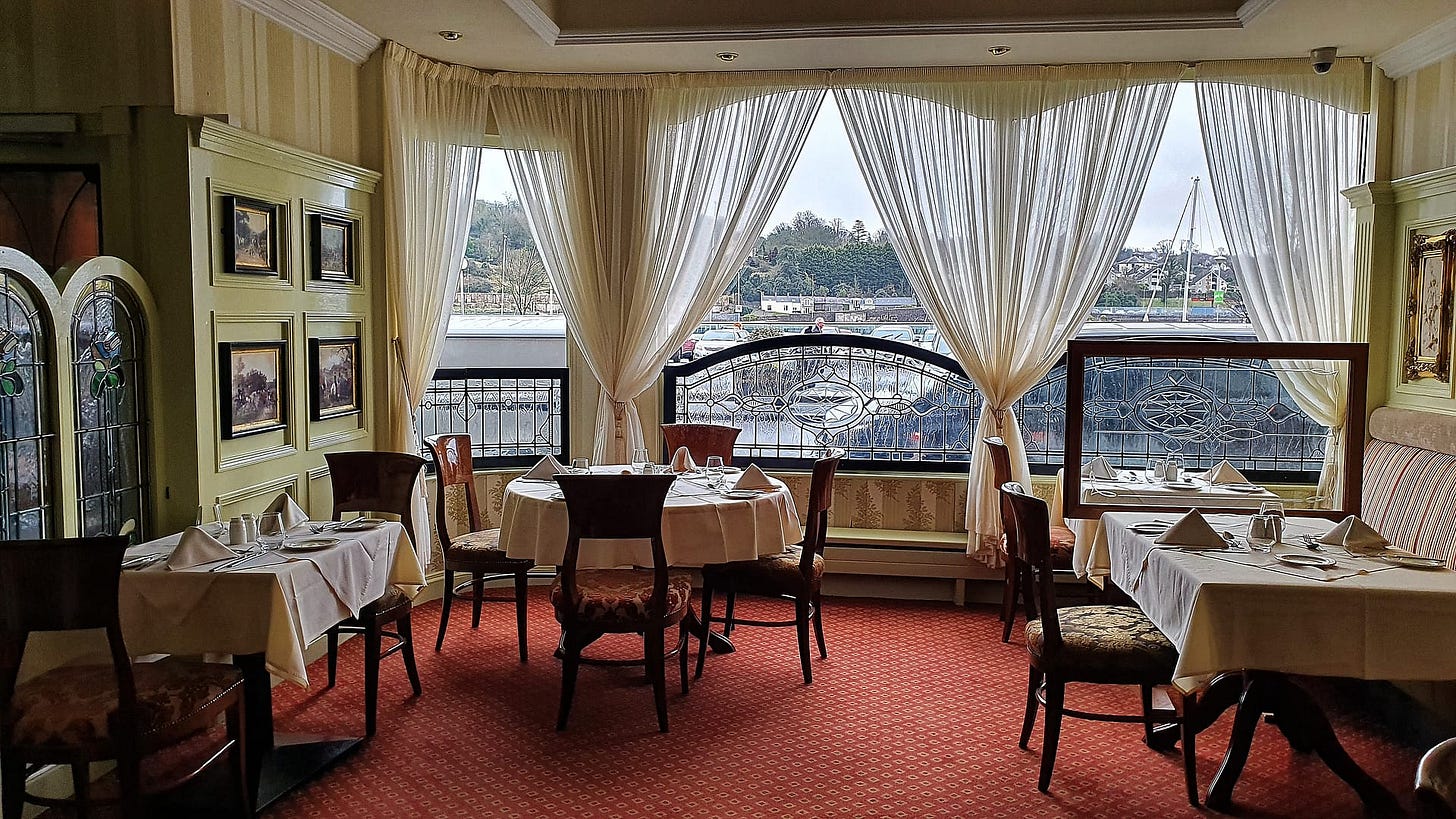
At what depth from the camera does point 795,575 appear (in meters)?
5.05

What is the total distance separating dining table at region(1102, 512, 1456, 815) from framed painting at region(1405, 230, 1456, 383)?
1.89 m

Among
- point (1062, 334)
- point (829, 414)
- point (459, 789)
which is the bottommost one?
point (459, 789)

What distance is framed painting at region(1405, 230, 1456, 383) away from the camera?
5.08m

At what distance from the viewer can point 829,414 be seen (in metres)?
6.74

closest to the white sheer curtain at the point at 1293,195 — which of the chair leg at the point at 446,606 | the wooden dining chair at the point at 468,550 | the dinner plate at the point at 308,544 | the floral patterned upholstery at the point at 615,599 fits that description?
the floral patterned upholstery at the point at 615,599

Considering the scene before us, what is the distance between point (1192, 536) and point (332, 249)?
4.22 m

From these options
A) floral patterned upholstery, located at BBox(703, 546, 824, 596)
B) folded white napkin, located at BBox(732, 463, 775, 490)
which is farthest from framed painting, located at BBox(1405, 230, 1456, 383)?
folded white napkin, located at BBox(732, 463, 775, 490)

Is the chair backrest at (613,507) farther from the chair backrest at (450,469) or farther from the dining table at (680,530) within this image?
the chair backrest at (450,469)

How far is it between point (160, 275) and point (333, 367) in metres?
1.29

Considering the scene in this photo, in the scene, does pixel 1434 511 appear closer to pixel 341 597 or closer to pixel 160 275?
pixel 341 597

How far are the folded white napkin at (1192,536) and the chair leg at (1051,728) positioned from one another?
0.68 metres

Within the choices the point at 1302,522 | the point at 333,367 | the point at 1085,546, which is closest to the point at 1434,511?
the point at 1302,522

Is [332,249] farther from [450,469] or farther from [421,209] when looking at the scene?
[450,469]

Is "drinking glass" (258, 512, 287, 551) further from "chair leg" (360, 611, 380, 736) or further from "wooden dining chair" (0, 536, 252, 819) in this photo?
"wooden dining chair" (0, 536, 252, 819)
